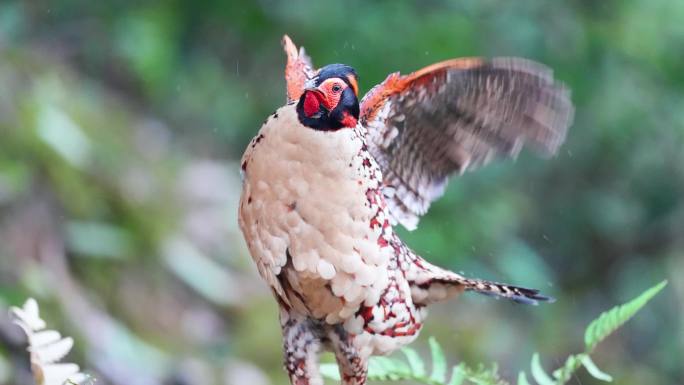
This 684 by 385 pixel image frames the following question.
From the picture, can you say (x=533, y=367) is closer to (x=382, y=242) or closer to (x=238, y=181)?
(x=382, y=242)

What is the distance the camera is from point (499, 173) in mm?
5973

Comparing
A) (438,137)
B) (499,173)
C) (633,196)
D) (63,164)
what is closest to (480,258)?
(499,173)

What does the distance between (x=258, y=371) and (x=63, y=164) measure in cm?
106

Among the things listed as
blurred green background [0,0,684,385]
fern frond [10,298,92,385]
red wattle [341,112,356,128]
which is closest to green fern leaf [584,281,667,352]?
red wattle [341,112,356,128]

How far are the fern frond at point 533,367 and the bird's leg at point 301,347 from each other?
23 centimetres

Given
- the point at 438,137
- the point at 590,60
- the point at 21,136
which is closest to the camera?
the point at 438,137

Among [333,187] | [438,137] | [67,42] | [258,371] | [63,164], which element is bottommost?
[333,187]

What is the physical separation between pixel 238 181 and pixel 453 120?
3235 mm

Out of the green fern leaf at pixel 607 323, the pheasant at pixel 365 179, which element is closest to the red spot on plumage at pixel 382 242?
the pheasant at pixel 365 179

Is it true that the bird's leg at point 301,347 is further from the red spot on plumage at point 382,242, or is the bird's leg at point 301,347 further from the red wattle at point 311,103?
the red wattle at point 311,103

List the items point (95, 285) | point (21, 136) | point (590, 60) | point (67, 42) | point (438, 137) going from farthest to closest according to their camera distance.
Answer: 1. point (67, 42)
2. point (590, 60)
3. point (21, 136)
4. point (95, 285)
5. point (438, 137)

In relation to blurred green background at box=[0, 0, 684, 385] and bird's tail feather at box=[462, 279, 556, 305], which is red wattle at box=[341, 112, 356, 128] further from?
blurred green background at box=[0, 0, 684, 385]

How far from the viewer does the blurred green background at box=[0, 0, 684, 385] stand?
424cm

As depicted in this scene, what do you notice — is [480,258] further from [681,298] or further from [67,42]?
[67,42]
